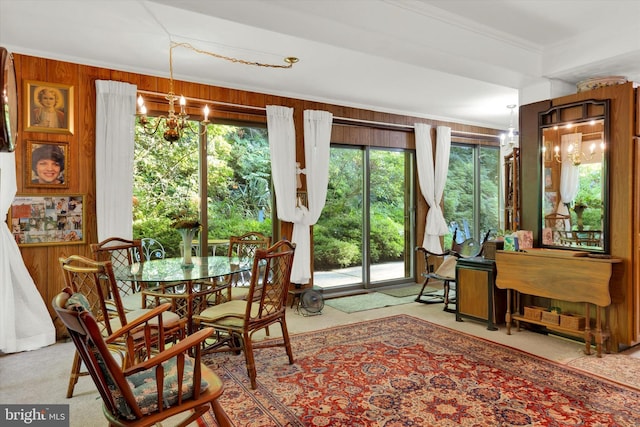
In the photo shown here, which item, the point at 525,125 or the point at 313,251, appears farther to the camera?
the point at 313,251

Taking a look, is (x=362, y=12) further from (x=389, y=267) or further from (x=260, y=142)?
(x=389, y=267)

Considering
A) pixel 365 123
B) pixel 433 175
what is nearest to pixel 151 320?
pixel 365 123

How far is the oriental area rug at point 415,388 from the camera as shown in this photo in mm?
2236

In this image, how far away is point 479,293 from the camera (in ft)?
13.0

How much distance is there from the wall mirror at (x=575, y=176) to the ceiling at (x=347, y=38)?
37cm

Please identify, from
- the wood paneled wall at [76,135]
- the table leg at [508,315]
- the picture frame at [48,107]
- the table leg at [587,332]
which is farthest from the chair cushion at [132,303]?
the table leg at [587,332]

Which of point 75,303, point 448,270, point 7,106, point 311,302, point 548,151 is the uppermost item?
point 548,151

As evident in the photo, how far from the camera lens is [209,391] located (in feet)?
5.68

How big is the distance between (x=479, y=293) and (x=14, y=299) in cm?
417

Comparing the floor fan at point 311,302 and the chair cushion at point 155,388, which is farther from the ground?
the chair cushion at point 155,388

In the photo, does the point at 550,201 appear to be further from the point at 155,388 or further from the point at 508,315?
the point at 155,388

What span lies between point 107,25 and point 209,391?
108 inches

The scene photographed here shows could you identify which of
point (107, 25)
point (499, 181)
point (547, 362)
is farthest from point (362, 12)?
point (499, 181)

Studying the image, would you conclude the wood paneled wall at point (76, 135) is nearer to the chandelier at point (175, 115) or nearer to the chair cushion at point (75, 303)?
A: the chandelier at point (175, 115)
